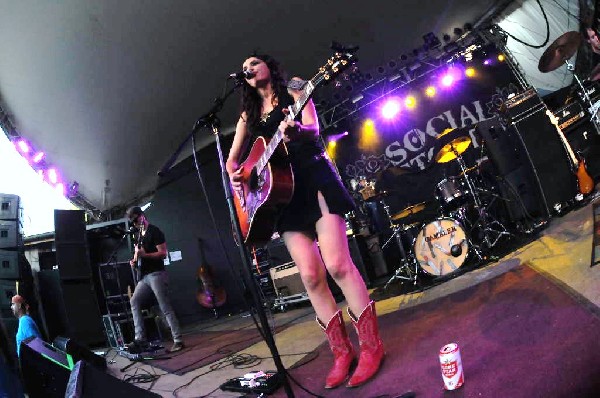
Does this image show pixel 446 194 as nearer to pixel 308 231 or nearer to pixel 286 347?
pixel 286 347

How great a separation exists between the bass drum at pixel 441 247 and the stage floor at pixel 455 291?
355 millimetres

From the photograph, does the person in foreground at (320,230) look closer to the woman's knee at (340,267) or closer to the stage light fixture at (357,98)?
the woman's knee at (340,267)

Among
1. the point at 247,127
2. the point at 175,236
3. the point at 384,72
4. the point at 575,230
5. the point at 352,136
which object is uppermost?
the point at 384,72

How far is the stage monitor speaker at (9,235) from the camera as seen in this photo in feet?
21.5

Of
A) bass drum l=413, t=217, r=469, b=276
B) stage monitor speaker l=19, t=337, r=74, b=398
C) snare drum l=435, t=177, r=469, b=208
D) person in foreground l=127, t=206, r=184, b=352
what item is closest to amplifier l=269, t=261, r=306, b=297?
person in foreground l=127, t=206, r=184, b=352

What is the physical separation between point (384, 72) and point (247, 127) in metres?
6.24

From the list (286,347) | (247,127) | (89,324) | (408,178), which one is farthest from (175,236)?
(247,127)

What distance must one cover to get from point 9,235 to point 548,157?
839 centimetres

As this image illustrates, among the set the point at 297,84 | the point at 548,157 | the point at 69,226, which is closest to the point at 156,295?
the point at 69,226

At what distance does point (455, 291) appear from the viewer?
372 centimetres

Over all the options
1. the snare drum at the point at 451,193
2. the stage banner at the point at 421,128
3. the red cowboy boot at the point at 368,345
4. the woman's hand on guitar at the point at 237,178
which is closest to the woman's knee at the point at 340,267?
the red cowboy boot at the point at 368,345

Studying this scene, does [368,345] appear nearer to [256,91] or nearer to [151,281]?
[256,91]

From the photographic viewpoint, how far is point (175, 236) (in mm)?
9820

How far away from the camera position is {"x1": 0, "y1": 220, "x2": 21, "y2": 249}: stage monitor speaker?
6.55 m
